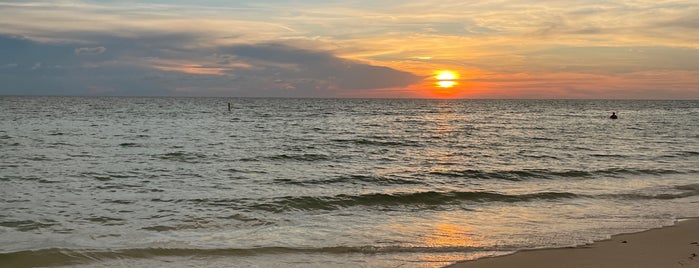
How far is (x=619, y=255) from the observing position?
368 inches

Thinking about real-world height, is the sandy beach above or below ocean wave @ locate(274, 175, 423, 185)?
above

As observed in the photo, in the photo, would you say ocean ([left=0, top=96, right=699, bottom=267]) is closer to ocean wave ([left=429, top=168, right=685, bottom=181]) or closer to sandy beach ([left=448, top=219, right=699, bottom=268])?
ocean wave ([left=429, top=168, right=685, bottom=181])

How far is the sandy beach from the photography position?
8805 mm

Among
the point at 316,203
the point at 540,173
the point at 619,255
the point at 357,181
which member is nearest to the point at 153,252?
the point at 316,203

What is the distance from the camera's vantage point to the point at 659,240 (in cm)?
1041

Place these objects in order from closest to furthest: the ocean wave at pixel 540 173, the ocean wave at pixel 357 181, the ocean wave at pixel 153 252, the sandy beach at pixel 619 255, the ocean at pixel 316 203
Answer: the sandy beach at pixel 619 255 < the ocean wave at pixel 153 252 < the ocean at pixel 316 203 < the ocean wave at pixel 357 181 < the ocean wave at pixel 540 173

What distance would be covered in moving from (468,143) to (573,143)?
21.2 ft

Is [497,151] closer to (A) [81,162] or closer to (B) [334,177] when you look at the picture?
(B) [334,177]

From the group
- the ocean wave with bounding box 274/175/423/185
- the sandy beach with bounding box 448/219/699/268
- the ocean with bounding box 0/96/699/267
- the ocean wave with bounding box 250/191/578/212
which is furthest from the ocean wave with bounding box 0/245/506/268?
the ocean wave with bounding box 274/175/423/185

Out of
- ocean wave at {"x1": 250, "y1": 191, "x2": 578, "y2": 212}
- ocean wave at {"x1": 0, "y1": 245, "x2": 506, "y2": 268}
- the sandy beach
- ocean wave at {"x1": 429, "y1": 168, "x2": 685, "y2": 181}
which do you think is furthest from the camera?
ocean wave at {"x1": 429, "y1": 168, "x2": 685, "y2": 181}

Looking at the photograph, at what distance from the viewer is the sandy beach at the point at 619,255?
8805mm

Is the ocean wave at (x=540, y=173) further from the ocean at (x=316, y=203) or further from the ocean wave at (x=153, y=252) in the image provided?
the ocean wave at (x=153, y=252)

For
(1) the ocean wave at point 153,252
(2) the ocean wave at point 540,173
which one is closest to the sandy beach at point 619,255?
(1) the ocean wave at point 153,252

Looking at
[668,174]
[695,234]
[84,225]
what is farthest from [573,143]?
[84,225]
